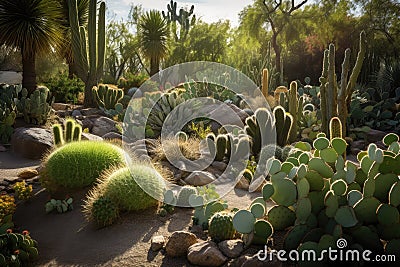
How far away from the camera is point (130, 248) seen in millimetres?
3875

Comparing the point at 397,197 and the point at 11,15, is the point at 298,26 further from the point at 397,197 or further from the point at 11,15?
the point at 397,197

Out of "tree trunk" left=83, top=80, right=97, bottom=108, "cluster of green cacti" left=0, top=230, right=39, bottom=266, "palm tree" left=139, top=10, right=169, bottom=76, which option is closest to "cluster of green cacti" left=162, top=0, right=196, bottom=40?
"palm tree" left=139, top=10, right=169, bottom=76

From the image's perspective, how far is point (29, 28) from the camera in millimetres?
11570

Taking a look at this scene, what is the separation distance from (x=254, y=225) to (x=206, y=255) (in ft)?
1.40

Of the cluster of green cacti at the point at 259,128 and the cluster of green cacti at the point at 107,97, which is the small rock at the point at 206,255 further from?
the cluster of green cacti at the point at 107,97

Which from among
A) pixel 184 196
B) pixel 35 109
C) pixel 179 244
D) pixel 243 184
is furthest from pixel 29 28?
pixel 179 244

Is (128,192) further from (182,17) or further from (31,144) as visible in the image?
(182,17)

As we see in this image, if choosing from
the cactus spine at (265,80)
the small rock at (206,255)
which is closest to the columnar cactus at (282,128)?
the cactus spine at (265,80)

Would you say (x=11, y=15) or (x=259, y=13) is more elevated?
(x=259, y=13)

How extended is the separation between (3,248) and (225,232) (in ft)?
6.18

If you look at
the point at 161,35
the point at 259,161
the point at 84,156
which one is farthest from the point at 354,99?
the point at 161,35

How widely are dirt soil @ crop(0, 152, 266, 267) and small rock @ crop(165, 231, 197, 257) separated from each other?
6 centimetres

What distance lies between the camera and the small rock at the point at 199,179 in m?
5.48

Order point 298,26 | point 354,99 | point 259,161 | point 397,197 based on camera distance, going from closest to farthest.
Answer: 1. point 397,197
2. point 259,161
3. point 354,99
4. point 298,26
